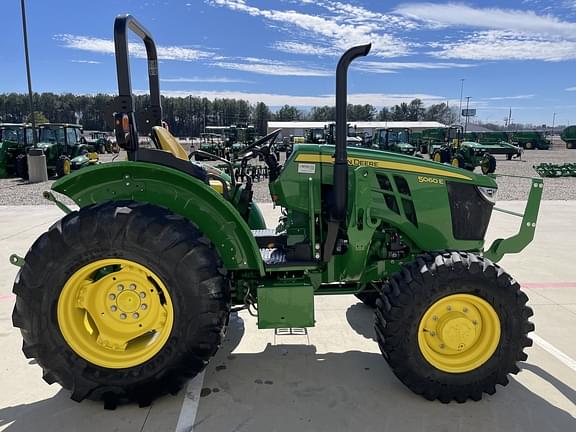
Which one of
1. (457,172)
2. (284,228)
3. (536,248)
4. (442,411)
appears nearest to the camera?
(442,411)

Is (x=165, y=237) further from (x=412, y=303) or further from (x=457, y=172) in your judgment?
(x=457, y=172)

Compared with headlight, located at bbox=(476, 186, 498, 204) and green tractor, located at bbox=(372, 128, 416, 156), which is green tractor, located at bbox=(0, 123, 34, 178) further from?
green tractor, located at bbox=(372, 128, 416, 156)

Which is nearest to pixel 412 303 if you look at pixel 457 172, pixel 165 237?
pixel 457 172

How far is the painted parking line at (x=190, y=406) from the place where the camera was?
97.3 inches

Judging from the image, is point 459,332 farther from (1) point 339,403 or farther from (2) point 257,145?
(2) point 257,145

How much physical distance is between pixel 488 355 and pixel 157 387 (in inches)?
79.1

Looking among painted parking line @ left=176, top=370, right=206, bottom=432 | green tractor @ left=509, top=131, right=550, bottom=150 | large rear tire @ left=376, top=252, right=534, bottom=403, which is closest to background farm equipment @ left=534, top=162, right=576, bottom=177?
large rear tire @ left=376, top=252, right=534, bottom=403

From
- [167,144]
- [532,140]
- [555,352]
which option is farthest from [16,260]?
[532,140]

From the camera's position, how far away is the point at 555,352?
10.9 ft

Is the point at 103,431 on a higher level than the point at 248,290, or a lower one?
lower

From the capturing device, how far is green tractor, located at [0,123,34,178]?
52.9 feet

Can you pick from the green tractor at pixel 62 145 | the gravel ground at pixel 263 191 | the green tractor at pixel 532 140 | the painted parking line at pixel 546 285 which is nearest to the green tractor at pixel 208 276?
the painted parking line at pixel 546 285

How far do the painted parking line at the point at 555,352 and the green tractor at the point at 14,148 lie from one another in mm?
17189

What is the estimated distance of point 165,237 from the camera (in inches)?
98.8
